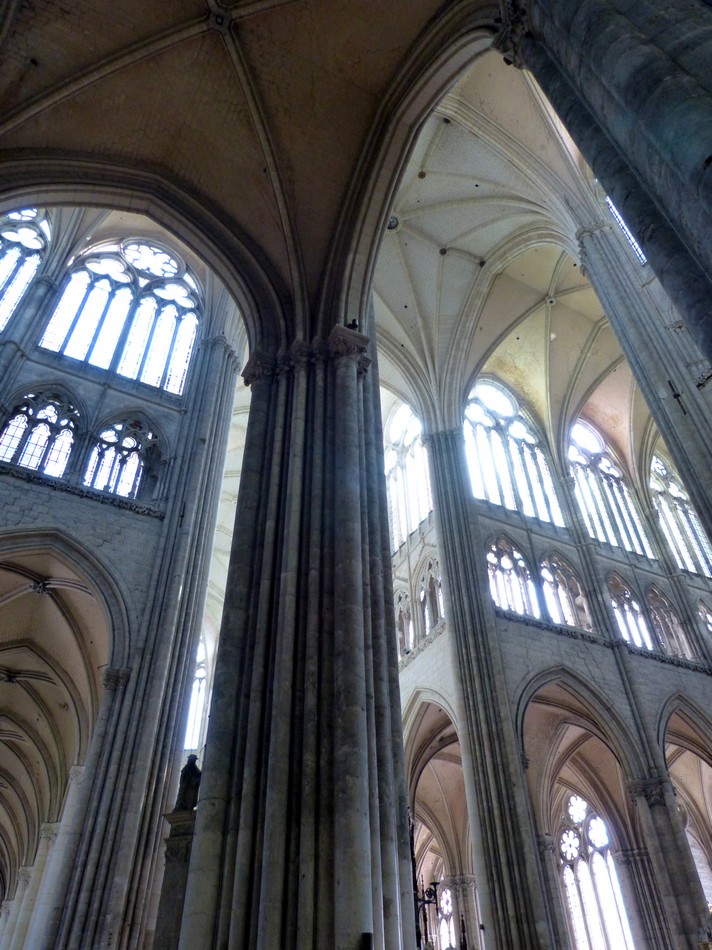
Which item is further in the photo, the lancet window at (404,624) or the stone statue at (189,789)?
the lancet window at (404,624)

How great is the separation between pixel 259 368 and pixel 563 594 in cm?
1128

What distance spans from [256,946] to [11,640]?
475 inches

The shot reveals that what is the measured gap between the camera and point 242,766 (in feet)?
18.2

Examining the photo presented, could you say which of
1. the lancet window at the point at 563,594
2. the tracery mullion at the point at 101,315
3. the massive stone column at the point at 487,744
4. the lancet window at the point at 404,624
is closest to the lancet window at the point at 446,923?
the lancet window at the point at 404,624

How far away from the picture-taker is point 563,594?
666 inches

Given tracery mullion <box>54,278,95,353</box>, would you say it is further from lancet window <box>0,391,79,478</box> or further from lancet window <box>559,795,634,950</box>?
lancet window <box>559,795,634,950</box>

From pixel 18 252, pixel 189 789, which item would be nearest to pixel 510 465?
pixel 18 252

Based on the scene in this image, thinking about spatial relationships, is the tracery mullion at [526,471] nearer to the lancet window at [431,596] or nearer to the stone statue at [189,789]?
the lancet window at [431,596]

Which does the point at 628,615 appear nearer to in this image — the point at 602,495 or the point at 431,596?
the point at 602,495

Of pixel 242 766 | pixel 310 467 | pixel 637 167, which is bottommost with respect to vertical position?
pixel 242 766

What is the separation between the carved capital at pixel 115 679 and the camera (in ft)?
32.9

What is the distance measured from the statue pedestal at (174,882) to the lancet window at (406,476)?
12916mm

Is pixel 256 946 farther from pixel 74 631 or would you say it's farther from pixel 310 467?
pixel 74 631

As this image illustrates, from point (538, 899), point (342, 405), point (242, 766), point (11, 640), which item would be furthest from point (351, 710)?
point (11, 640)
